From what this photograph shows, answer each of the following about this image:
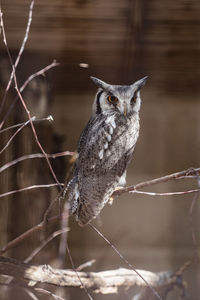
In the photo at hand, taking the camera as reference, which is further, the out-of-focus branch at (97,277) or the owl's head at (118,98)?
the owl's head at (118,98)

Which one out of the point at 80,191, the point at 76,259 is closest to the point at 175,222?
the point at 76,259

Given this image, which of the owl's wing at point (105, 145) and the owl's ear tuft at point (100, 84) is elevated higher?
the owl's ear tuft at point (100, 84)

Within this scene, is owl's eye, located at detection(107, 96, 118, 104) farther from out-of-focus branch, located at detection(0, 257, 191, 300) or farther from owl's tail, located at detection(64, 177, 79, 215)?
out-of-focus branch, located at detection(0, 257, 191, 300)

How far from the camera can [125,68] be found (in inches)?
50.5

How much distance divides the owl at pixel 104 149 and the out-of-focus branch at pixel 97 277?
0.13 metres

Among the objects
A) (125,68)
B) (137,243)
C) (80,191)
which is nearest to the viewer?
(80,191)

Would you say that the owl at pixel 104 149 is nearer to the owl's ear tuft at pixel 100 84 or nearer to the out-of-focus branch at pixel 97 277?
the owl's ear tuft at pixel 100 84

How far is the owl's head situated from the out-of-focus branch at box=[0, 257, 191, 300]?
0.41 m

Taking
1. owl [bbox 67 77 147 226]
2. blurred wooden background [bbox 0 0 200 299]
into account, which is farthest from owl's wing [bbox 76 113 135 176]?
blurred wooden background [bbox 0 0 200 299]

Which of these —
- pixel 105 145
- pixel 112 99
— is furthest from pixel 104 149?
pixel 112 99

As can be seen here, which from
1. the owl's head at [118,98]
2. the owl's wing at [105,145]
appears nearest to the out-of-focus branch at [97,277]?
the owl's wing at [105,145]

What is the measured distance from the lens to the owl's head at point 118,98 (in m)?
1.16

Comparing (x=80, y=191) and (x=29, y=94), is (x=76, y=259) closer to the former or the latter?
(x=80, y=191)

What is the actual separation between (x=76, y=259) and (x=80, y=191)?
33cm
